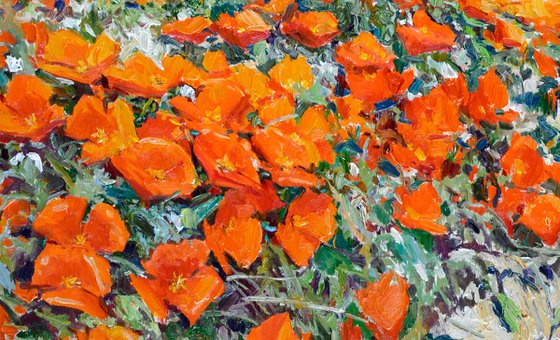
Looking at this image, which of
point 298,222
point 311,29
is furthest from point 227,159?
point 311,29

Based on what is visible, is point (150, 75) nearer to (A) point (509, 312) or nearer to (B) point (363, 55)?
(B) point (363, 55)

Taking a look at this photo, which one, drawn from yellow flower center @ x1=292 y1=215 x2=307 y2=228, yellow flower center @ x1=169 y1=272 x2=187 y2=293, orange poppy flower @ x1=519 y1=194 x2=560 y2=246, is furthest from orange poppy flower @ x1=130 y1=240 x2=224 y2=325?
orange poppy flower @ x1=519 y1=194 x2=560 y2=246

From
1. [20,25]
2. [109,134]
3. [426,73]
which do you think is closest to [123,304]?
[109,134]

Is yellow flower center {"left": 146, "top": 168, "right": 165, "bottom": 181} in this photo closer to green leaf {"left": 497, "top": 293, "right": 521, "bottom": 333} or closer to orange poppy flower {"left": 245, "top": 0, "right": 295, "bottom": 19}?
orange poppy flower {"left": 245, "top": 0, "right": 295, "bottom": 19}

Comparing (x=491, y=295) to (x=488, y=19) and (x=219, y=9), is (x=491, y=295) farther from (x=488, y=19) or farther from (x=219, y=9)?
(x=219, y=9)

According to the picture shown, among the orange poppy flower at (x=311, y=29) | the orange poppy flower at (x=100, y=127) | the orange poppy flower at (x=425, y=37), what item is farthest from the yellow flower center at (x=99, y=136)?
the orange poppy flower at (x=425, y=37)
